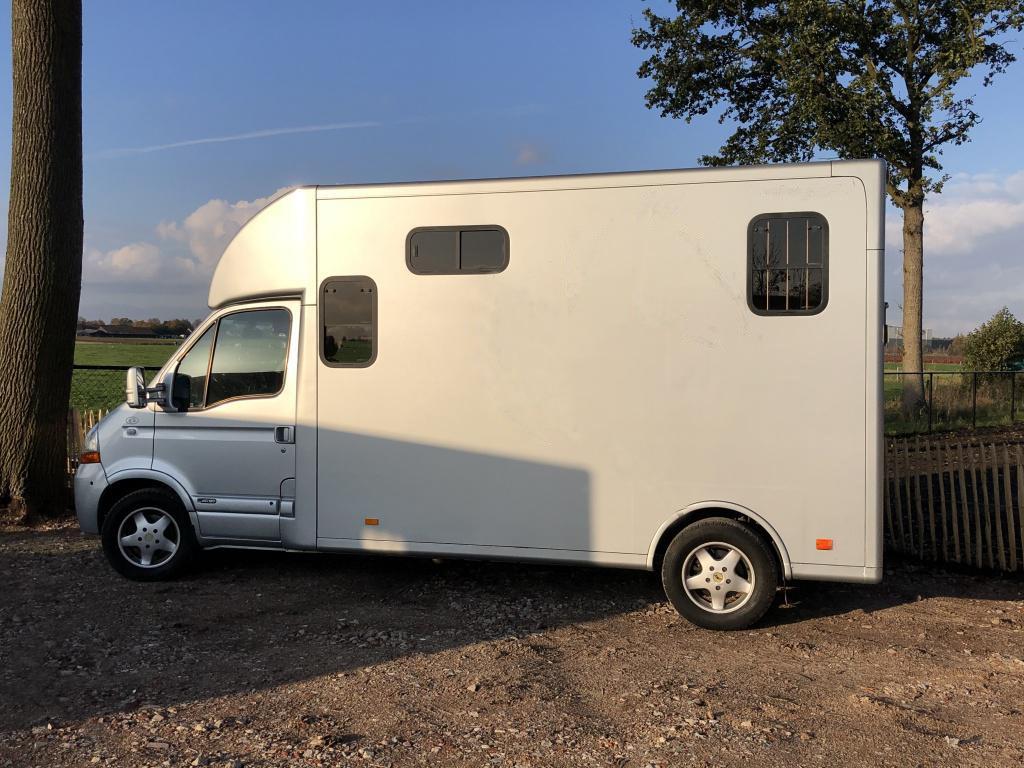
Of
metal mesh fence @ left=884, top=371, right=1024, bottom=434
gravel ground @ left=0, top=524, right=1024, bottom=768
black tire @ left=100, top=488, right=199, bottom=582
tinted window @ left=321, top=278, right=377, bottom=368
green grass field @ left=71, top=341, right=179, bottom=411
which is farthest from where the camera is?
green grass field @ left=71, top=341, right=179, bottom=411

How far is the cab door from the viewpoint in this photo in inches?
230

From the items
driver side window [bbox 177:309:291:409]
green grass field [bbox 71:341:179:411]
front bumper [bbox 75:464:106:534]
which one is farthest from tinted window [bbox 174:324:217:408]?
front bumper [bbox 75:464:106:534]

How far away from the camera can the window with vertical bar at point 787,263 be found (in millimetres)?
4898

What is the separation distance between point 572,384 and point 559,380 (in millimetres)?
93

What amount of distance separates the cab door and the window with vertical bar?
3.25 meters

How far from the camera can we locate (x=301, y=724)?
3873 mm

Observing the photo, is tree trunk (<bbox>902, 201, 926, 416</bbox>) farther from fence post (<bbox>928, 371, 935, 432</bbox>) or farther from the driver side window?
the driver side window

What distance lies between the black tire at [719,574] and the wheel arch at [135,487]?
12.0 feet

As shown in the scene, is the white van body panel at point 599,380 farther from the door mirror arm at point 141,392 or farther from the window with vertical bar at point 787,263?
the door mirror arm at point 141,392

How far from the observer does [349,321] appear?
Result: 5.66m

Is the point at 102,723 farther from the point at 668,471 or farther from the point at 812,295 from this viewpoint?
the point at 812,295

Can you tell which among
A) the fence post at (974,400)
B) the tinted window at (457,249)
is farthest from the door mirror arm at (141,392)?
the fence post at (974,400)

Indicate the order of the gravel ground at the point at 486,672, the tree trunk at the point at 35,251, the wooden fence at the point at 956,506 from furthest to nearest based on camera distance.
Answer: the tree trunk at the point at 35,251 < the wooden fence at the point at 956,506 < the gravel ground at the point at 486,672

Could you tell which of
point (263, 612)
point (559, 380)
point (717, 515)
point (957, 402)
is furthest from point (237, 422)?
point (957, 402)
